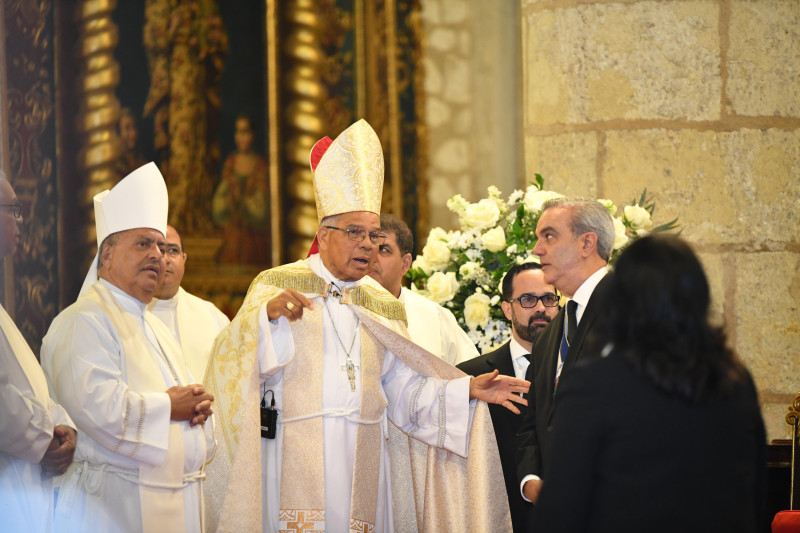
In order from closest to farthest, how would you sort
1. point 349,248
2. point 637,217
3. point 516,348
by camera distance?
point 349,248 → point 516,348 → point 637,217

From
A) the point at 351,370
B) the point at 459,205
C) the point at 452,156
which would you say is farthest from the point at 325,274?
the point at 452,156

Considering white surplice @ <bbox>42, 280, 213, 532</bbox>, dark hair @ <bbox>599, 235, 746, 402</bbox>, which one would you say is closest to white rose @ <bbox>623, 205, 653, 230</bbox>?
white surplice @ <bbox>42, 280, 213, 532</bbox>

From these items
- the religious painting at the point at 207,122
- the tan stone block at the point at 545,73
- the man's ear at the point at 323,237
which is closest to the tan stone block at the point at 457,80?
the tan stone block at the point at 545,73

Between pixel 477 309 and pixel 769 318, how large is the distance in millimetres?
2114

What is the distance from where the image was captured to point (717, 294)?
5.88m

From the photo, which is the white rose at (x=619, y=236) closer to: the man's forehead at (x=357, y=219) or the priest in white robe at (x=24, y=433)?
the man's forehead at (x=357, y=219)

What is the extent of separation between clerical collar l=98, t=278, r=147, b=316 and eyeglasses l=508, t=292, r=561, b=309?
1666 mm

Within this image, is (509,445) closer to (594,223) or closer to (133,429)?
(594,223)

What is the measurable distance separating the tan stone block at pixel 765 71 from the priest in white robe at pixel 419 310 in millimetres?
2384

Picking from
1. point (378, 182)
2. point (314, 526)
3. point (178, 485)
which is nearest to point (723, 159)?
point (378, 182)

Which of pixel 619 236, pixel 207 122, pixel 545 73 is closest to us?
pixel 619 236

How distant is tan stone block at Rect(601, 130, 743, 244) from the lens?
5.90m

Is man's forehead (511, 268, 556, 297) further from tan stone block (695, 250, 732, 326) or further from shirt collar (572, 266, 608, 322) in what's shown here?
tan stone block (695, 250, 732, 326)

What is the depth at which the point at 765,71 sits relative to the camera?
5.94 metres
